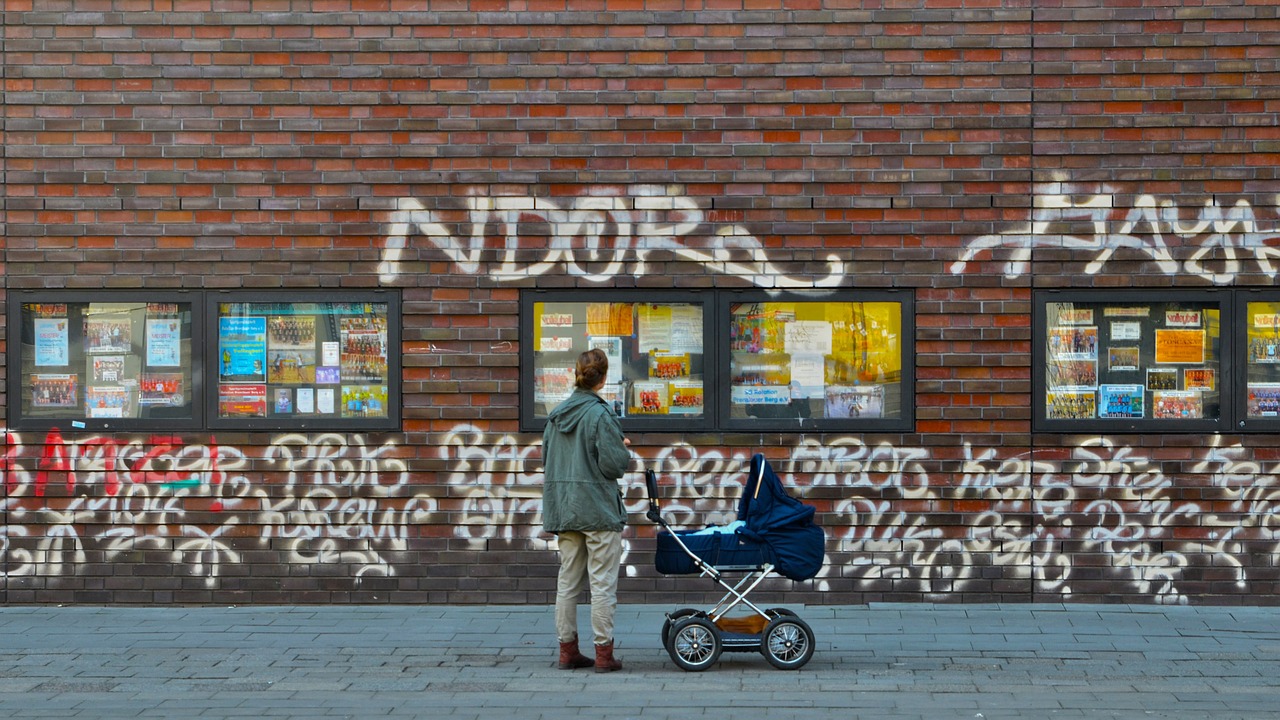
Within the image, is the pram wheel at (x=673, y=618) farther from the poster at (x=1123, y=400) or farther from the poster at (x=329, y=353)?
the poster at (x=1123, y=400)

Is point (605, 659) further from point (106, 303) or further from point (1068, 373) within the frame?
point (106, 303)

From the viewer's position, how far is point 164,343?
1026 cm

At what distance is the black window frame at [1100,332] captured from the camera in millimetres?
10000

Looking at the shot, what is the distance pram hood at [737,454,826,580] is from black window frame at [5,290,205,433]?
4208mm

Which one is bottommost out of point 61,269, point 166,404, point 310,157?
point 166,404

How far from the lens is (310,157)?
33.1 feet

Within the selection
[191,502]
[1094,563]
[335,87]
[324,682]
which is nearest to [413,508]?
[191,502]

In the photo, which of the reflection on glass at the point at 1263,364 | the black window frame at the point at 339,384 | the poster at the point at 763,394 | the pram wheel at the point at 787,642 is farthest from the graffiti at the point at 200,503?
the reflection on glass at the point at 1263,364

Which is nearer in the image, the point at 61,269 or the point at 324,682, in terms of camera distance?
the point at 324,682

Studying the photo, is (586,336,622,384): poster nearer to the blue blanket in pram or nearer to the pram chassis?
the pram chassis

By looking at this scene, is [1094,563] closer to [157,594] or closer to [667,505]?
[667,505]

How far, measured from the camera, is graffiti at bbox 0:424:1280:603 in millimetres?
10008

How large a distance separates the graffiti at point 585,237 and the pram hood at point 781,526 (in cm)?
228

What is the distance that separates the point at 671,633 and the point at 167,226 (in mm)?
4618
